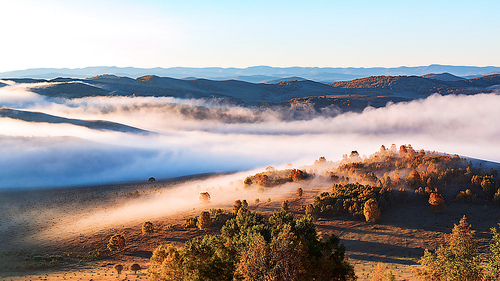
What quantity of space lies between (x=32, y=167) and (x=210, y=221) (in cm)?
13234

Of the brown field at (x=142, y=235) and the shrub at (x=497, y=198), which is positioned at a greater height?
the shrub at (x=497, y=198)

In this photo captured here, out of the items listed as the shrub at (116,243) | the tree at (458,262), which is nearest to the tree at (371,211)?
the tree at (458,262)

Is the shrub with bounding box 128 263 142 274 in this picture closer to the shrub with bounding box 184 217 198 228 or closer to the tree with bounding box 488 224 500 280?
the shrub with bounding box 184 217 198 228

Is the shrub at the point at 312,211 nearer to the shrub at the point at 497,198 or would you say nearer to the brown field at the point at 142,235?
the brown field at the point at 142,235

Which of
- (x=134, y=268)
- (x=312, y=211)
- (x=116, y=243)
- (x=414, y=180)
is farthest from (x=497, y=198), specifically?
(x=116, y=243)

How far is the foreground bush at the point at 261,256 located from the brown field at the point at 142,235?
24449mm

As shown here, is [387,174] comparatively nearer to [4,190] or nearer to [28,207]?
[28,207]

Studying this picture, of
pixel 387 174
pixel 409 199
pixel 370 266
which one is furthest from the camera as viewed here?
pixel 387 174

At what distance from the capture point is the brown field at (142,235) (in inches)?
2256

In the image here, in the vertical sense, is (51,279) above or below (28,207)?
above

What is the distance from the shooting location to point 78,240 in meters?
73.4

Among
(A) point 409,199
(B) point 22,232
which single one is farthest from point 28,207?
(A) point 409,199

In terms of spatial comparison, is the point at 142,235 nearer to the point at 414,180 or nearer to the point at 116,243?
the point at 116,243

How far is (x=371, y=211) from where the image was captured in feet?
268
